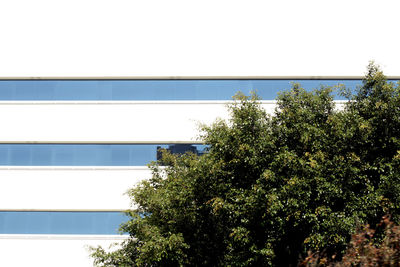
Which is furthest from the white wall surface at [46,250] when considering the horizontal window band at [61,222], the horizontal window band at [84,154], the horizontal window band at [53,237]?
the horizontal window band at [84,154]

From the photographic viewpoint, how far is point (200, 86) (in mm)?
23062

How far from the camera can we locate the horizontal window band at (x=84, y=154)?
22.4m

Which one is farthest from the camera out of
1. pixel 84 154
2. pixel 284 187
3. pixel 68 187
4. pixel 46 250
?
pixel 84 154

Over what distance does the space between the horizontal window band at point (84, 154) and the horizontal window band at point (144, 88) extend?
2.71m

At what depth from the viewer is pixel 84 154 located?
73.8 ft

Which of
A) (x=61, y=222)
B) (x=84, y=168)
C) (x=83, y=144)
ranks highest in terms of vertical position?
(x=83, y=144)

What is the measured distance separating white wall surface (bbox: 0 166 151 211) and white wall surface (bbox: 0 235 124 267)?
5.13 feet

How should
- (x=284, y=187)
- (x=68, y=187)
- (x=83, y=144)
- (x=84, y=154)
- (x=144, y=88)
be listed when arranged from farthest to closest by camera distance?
(x=144, y=88) → (x=83, y=144) → (x=84, y=154) → (x=68, y=187) → (x=284, y=187)

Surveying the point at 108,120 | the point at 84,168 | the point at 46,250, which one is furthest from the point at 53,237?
the point at 108,120

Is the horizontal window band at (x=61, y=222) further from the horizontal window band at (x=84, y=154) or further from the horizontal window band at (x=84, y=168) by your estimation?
the horizontal window band at (x=84, y=154)

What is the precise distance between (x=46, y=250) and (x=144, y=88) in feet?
33.2

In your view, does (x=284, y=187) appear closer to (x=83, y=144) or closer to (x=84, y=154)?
(x=84, y=154)

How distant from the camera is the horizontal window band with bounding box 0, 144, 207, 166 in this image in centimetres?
2238

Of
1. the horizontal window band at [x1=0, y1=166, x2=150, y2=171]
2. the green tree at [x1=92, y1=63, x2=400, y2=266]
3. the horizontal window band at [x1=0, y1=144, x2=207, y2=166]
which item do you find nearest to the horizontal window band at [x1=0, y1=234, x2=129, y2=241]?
the horizontal window band at [x1=0, y1=166, x2=150, y2=171]
